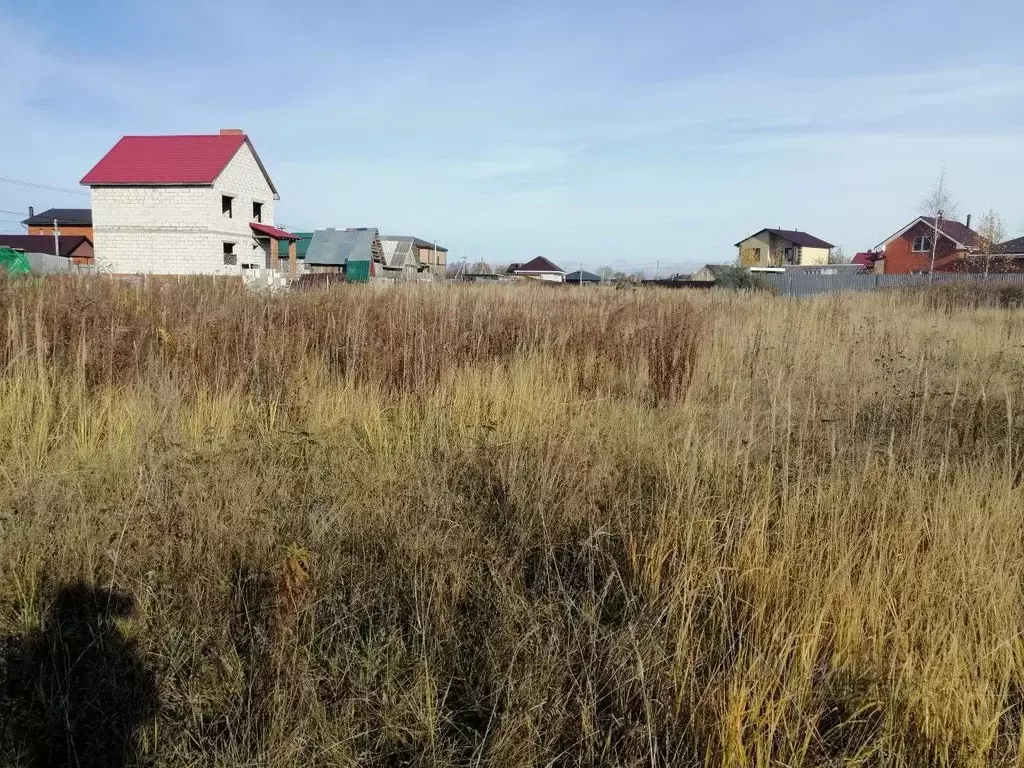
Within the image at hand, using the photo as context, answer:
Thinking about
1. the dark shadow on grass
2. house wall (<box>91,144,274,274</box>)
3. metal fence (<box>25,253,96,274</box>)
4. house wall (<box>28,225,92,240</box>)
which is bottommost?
the dark shadow on grass

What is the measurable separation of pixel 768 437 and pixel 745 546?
1.60 metres

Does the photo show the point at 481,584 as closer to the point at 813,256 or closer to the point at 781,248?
the point at 781,248

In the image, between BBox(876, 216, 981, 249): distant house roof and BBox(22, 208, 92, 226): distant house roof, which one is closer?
BBox(876, 216, 981, 249): distant house roof

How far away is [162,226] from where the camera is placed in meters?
29.5

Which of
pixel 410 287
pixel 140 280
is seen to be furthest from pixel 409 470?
pixel 410 287

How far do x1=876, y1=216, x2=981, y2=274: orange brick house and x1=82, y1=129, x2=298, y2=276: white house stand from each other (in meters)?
45.4

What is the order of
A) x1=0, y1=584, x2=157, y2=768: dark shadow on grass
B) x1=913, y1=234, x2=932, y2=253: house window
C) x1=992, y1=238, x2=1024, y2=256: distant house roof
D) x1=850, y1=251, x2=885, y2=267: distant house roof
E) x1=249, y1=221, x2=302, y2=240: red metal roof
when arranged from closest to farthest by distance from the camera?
x1=0, y1=584, x2=157, y2=768: dark shadow on grass → x1=249, y1=221, x2=302, y2=240: red metal roof → x1=992, y1=238, x2=1024, y2=256: distant house roof → x1=913, y1=234, x2=932, y2=253: house window → x1=850, y1=251, x2=885, y2=267: distant house roof

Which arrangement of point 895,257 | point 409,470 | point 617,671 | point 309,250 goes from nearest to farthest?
point 617,671 < point 409,470 < point 309,250 < point 895,257

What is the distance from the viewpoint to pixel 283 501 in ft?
9.44

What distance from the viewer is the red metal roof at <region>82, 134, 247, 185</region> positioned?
29141 mm

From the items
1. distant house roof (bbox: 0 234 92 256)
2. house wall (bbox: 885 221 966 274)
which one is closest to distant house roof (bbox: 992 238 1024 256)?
house wall (bbox: 885 221 966 274)

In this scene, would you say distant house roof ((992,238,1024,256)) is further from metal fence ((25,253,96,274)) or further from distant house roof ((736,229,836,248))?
metal fence ((25,253,96,274))

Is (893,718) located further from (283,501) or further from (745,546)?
(283,501)

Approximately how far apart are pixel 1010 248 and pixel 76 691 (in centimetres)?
5644
